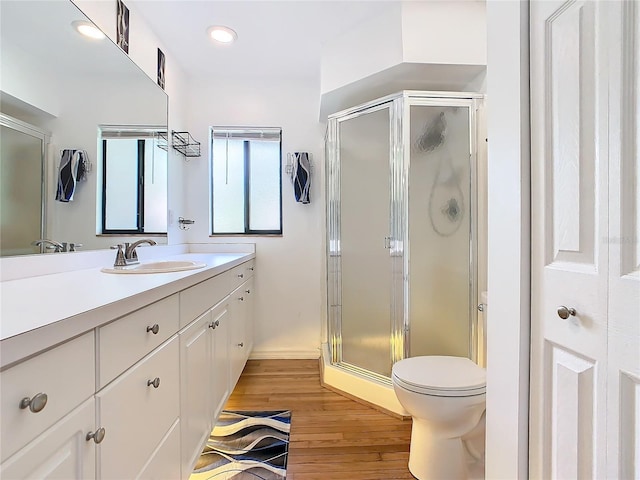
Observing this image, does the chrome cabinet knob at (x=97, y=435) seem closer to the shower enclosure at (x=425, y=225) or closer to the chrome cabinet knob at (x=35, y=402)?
the chrome cabinet knob at (x=35, y=402)

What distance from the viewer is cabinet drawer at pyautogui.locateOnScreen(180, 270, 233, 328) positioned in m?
1.12

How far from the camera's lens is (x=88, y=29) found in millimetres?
1426

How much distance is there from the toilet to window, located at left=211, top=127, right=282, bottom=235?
5.87ft

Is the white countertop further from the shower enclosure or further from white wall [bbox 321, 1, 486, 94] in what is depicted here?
white wall [bbox 321, 1, 486, 94]

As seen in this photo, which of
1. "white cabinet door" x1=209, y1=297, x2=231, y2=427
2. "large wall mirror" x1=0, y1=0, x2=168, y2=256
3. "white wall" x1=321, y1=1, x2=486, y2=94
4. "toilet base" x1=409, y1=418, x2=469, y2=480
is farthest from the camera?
"white wall" x1=321, y1=1, x2=486, y2=94

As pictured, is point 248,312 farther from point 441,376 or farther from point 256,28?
point 256,28

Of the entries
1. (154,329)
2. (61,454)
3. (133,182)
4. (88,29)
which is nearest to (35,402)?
(61,454)

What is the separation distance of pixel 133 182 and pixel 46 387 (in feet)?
5.04

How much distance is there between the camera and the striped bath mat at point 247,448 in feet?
4.53

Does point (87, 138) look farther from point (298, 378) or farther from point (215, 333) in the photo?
point (298, 378)

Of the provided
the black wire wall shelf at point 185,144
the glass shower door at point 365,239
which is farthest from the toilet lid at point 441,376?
the black wire wall shelf at point 185,144

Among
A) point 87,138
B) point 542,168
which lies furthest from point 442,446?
point 87,138

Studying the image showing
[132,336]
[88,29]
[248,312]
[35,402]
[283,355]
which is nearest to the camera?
[35,402]

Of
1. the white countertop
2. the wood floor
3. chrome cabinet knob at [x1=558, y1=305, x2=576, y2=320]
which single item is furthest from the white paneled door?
the white countertop
